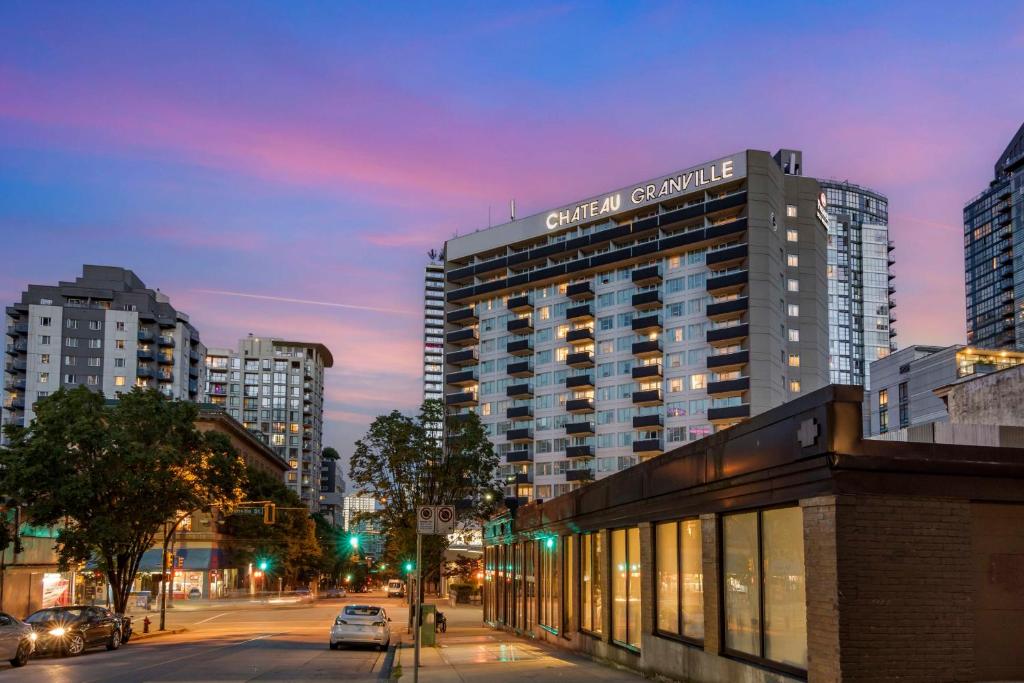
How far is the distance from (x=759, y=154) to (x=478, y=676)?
→ 97880 millimetres

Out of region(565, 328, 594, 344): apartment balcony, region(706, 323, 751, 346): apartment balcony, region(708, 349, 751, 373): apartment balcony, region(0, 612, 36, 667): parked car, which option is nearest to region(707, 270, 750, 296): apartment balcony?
region(706, 323, 751, 346): apartment balcony

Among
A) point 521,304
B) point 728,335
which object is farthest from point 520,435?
point 728,335

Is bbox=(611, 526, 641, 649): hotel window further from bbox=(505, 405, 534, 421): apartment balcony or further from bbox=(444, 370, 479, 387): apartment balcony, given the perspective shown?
bbox=(444, 370, 479, 387): apartment balcony

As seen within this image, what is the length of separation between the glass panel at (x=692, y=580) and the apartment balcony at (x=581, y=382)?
105 metres

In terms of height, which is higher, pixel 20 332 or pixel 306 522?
pixel 20 332

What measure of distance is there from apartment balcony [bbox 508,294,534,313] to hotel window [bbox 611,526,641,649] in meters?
109

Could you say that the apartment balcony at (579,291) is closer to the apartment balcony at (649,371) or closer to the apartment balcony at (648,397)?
the apartment balcony at (649,371)

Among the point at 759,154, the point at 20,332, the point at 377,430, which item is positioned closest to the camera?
the point at 377,430

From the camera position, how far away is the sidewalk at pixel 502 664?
19984 mm

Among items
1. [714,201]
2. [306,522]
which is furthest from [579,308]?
[306,522]

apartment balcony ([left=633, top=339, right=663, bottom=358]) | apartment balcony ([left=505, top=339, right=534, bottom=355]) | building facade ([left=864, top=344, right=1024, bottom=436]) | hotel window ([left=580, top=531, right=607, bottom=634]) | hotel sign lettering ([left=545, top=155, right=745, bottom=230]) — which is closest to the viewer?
hotel window ([left=580, top=531, right=607, bottom=634])

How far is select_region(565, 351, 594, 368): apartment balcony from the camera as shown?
12344 centimetres

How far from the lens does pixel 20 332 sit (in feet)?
494

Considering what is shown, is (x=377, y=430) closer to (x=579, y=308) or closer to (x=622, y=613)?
(x=622, y=613)
